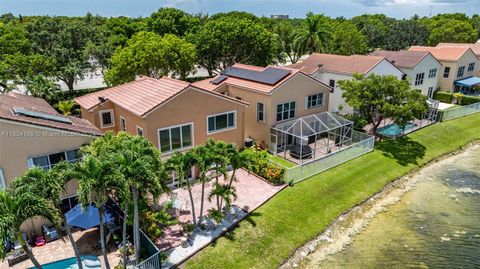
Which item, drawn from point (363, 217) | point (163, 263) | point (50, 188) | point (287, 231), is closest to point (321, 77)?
point (363, 217)

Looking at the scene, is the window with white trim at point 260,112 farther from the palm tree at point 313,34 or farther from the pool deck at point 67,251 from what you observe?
the palm tree at point 313,34

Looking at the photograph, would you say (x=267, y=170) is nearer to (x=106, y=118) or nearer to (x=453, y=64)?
(x=106, y=118)

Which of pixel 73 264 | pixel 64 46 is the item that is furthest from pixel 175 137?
pixel 64 46

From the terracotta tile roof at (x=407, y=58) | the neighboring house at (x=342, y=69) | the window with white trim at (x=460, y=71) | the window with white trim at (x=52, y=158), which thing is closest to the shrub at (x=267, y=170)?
the window with white trim at (x=52, y=158)

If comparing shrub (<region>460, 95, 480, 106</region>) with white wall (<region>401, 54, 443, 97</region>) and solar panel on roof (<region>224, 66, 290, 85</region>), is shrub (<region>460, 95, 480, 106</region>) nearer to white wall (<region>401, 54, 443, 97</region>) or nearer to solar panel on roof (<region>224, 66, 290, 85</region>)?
white wall (<region>401, 54, 443, 97</region>)

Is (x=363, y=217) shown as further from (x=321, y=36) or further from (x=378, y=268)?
(x=321, y=36)

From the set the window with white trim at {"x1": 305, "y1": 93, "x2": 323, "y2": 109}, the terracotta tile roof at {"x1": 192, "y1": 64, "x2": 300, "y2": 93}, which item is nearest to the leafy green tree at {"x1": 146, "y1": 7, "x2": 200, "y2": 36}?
the terracotta tile roof at {"x1": 192, "y1": 64, "x2": 300, "y2": 93}

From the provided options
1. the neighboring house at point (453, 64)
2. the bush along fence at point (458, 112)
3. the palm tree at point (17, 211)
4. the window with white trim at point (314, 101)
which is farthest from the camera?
the neighboring house at point (453, 64)
